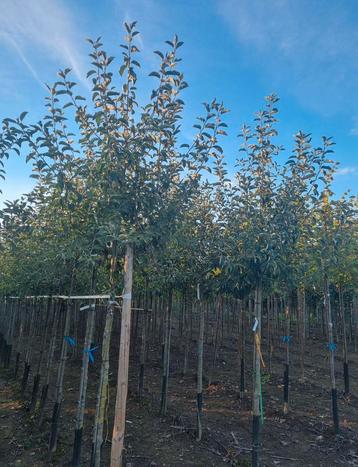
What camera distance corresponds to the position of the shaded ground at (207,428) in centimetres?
734

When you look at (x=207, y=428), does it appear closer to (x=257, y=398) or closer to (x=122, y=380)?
(x=257, y=398)

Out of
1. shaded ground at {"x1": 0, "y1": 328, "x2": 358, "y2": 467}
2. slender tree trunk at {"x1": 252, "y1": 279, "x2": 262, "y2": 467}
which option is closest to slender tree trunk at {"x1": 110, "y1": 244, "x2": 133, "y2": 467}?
slender tree trunk at {"x1": 252, "y1": 279, "x2": 262, "y2": 467}

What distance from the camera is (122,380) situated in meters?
4.80

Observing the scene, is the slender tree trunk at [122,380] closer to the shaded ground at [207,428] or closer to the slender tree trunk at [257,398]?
the slender tree trunk at [257,398]

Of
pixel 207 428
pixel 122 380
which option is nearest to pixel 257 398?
pixel 122 380

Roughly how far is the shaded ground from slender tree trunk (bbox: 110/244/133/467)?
9.30 ft

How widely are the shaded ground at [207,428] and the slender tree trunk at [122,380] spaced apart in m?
2.83

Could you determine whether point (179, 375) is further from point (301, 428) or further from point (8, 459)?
point (8, 459)

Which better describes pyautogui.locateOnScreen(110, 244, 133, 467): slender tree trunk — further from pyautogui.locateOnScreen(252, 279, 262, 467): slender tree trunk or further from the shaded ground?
the shaded ground

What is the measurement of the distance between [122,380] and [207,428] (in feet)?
16.3

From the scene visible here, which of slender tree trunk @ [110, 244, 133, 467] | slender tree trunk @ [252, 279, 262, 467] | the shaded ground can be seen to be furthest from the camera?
the shaded ground

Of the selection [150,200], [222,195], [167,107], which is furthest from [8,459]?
[167,107]

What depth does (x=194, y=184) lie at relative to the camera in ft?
18.0

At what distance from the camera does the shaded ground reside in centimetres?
734
